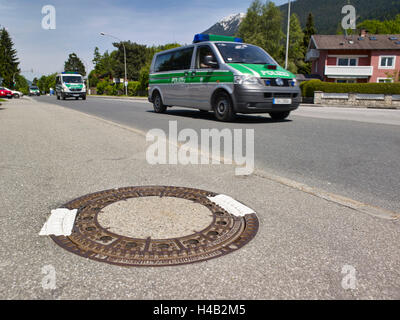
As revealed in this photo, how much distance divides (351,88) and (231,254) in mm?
27504

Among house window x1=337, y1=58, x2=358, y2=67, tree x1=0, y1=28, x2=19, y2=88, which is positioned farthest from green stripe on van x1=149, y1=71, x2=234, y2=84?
tree x1=0, y1=28, x2=19, y2=88

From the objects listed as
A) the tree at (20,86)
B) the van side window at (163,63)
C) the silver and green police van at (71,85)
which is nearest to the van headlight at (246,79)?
the van side window at (163,63)

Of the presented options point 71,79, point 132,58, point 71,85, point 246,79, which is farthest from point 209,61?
point 132,58

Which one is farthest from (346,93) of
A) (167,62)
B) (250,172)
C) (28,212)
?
(28,212)

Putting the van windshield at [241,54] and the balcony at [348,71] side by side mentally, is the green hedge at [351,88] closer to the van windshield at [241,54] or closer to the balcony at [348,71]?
the van windshield at [241,54]

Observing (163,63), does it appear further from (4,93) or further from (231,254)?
(4,93)

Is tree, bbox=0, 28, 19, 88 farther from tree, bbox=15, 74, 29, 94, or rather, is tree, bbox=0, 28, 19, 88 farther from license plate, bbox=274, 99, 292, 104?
license plate, bbox=274, 99, 292, 104

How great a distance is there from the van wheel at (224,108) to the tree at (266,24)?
51873 millimetres

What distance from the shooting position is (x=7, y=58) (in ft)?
308

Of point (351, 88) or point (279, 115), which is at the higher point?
point (351, 88)

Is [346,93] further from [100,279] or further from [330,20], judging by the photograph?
[330,20]

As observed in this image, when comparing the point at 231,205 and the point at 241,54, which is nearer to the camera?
the point at 231,205
